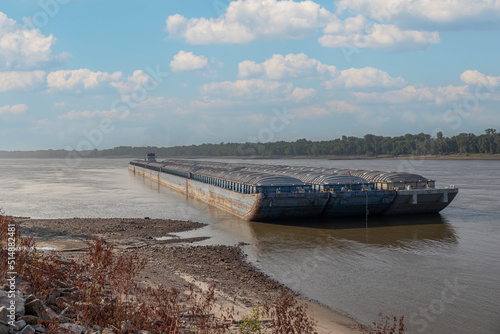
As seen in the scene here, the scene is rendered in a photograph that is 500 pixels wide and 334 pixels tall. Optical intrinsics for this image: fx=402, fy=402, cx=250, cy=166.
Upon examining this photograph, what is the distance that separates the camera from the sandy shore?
15.1 m

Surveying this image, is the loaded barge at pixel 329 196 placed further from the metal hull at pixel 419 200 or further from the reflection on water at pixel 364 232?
the reflection on water at pixel 364 232

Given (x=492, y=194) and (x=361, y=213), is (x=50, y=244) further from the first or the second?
(x=492, y=194)

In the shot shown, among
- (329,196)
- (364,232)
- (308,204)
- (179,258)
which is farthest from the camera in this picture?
(329,196)

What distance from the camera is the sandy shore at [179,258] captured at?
15141mm

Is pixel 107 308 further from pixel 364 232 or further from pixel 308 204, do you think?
pixel 308 204

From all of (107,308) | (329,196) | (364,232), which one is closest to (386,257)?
(364,232)

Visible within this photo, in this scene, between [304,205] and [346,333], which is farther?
[304,205]

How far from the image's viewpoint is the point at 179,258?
21672 mm

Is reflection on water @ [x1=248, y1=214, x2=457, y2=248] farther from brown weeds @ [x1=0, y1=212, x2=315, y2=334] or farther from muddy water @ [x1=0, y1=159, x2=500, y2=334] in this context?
brown weeds @ [x1=0, y1=212, x2=315, y2=334]

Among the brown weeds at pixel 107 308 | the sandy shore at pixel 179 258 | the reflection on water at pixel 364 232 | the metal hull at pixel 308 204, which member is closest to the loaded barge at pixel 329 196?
the metal hull at pixel 308 204

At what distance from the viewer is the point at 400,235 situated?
A: 1171 inches

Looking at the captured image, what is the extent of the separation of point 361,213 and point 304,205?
613 centimetres

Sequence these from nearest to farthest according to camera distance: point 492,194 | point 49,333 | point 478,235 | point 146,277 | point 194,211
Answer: point 49,333
point 146,277
point 478,235
point 194,211
point 492,194

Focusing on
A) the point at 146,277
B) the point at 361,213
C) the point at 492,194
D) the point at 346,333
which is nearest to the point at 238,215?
the point at 361,213
